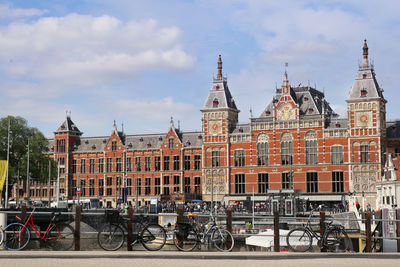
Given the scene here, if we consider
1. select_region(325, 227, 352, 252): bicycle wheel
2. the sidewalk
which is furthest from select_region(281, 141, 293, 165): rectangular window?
the sidewalk

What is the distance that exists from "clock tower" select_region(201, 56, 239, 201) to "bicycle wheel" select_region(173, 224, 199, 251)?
54.6 m

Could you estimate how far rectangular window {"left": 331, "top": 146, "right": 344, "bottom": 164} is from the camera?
6975 cm

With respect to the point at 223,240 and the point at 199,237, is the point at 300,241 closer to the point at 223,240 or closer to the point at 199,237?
the point at 223,240

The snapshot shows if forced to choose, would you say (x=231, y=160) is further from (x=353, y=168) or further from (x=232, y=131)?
(x=353, y=168)

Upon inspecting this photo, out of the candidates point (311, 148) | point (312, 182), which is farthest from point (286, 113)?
point (312, 182)

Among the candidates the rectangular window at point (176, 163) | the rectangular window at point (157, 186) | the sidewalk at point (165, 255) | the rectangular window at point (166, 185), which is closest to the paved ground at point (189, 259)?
the sidewalk at point (165, 255)

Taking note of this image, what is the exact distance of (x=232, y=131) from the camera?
77.2 metres

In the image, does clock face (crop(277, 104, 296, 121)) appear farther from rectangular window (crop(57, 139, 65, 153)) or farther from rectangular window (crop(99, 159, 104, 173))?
rectangular window (crop(57, 139, 65, 153))

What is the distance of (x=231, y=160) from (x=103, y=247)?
186ft

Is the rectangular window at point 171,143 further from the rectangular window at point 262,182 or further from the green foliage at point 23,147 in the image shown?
the green foliage at point 23,147

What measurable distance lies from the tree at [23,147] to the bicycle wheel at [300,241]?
62669 mm

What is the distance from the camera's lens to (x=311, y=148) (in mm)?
71375

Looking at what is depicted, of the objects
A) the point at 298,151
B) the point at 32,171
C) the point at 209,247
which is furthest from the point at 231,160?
the point at 209,247

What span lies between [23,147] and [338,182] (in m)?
40.7
